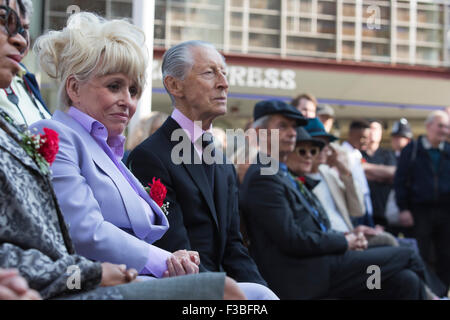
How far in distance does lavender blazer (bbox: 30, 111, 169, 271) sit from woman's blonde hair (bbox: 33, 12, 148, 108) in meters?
0.18

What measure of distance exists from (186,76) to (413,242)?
9.49 feet

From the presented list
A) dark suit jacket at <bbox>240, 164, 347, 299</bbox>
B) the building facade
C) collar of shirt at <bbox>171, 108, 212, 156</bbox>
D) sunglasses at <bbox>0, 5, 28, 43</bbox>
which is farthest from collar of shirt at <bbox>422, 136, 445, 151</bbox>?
the building facade

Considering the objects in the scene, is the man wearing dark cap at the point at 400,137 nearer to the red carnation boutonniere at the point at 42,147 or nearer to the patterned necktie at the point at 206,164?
the patterned necktie at the point at 206,164

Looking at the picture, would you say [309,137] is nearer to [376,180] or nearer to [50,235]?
[376,180]

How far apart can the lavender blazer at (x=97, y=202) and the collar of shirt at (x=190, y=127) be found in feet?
A: 2.28

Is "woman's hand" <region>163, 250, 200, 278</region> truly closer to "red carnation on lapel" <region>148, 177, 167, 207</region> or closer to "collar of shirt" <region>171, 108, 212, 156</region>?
"red carnation on lapel" <region>148, 177, 167, 207</region>

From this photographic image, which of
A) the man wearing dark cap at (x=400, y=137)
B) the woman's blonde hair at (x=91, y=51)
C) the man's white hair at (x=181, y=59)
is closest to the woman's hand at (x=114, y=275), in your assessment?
the woman's blonde hair at (x=91, y=51)

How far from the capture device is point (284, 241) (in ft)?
12.6

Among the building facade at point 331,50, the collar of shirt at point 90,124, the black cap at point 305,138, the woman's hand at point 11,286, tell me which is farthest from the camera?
the building facade at point 331,50

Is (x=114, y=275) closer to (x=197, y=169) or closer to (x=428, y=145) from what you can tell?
(x=197, y=169)

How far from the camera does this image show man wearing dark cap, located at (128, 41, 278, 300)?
279cm

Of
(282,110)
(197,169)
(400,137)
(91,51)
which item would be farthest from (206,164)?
(400,137)

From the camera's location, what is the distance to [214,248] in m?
2.84

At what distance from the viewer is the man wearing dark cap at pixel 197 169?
2.79 meters
